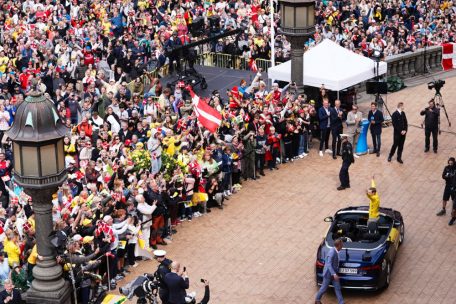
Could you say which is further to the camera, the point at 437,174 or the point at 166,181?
the point at 437,174

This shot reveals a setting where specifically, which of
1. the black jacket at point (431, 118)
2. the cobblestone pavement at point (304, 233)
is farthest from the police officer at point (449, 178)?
the black jacket at point (431, 118)

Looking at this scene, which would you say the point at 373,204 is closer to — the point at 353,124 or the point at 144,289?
the point at 144,289

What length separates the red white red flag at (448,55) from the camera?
42281 millimetres

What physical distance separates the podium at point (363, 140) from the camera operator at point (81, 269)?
40.5ft

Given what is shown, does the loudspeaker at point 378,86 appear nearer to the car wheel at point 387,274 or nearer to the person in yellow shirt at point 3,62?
the car wheel at point 387,274

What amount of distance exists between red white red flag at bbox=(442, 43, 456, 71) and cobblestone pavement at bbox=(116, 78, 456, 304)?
790 cm

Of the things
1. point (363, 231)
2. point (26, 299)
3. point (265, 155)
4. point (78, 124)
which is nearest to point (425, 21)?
point (265, 155)

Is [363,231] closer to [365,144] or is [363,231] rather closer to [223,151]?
[223,151]

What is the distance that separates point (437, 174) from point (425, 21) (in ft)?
49.9

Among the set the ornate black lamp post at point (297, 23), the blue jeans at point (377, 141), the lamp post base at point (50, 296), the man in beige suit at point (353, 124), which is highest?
the ornate black lamp post at point (297, 23)

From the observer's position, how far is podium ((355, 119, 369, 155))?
33.7 metres

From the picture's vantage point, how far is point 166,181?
2830 cm

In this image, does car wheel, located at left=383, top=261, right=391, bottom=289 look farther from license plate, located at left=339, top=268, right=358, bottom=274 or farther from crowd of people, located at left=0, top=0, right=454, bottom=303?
crowd of people, located at left=0, top=0, right=454, bottom=303

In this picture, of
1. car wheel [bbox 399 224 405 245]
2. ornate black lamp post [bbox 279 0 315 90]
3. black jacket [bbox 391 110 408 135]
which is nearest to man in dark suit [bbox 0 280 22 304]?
car wheel [bbox 399 224 405 245]
